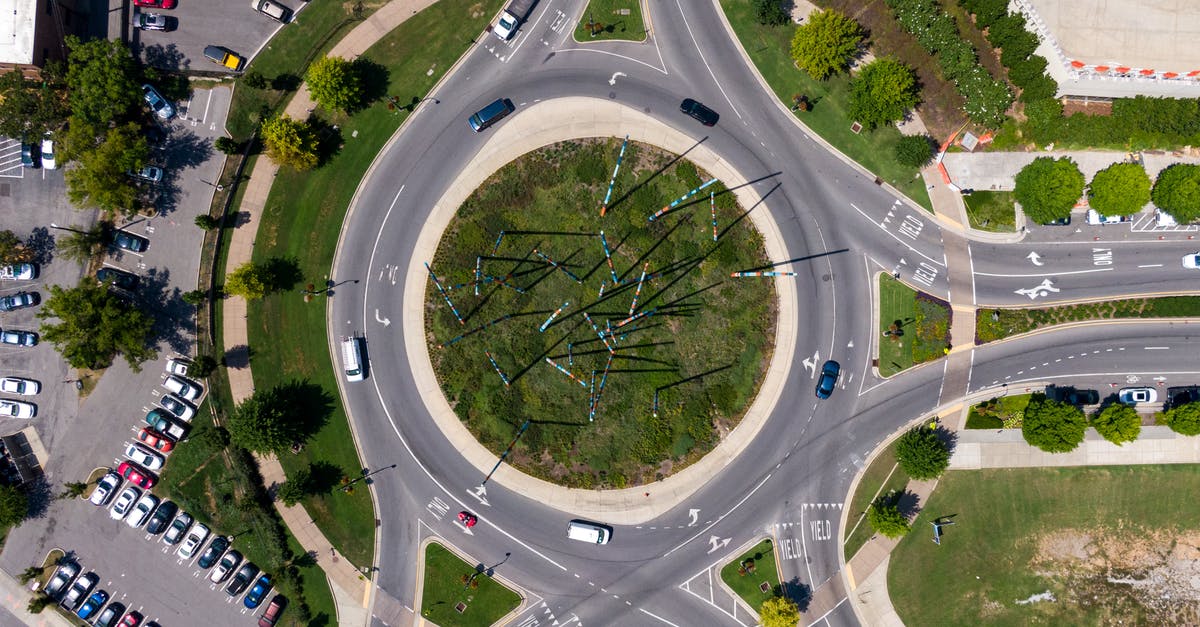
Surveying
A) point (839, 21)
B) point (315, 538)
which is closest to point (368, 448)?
point (315, 538)

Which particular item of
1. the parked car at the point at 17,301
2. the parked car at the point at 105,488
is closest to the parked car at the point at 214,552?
the parked car at the point at 105,488

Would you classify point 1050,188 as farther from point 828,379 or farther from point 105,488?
point 105,488

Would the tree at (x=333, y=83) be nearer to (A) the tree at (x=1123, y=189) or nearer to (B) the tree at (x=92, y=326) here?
(B) the tree at (x=92, y=326)

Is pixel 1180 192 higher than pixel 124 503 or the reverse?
higher

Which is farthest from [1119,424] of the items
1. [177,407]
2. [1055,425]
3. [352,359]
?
[177,407]

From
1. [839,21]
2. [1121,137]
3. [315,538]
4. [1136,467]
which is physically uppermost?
[1121,137]

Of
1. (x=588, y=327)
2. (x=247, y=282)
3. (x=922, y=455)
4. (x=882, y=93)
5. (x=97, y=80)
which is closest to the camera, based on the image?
(x=97, y=80)

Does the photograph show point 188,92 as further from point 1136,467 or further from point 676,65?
point 1136,467
